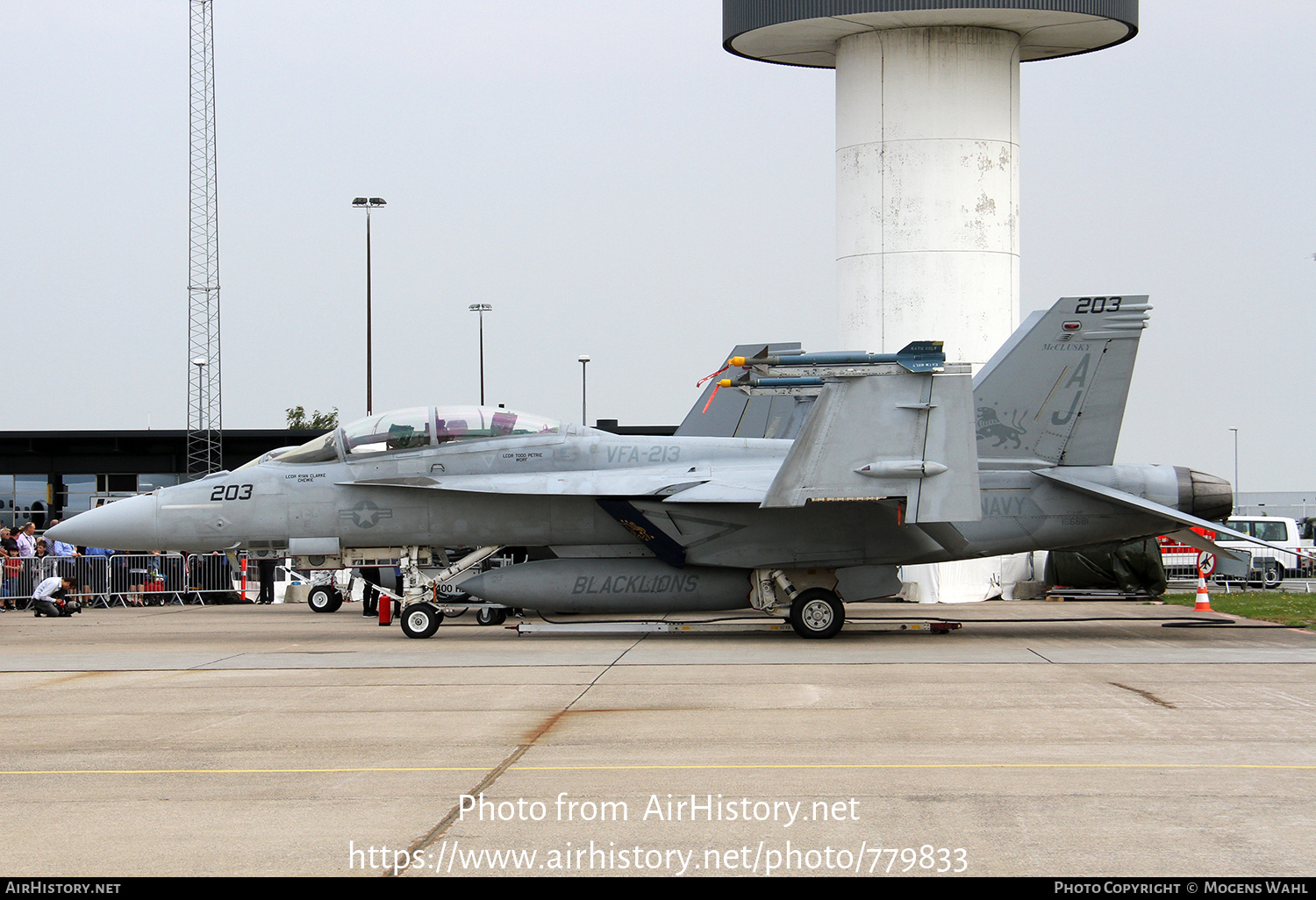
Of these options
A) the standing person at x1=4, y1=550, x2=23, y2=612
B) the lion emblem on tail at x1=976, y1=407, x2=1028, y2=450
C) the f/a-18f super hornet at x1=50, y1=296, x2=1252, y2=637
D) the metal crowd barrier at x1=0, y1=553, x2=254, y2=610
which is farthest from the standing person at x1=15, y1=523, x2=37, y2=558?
the lion emblem on tail at x1=976, y1=407, x2=1028, y2=450

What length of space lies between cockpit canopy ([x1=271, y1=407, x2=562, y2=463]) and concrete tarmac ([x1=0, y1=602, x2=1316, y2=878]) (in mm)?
3097

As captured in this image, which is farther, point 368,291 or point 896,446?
point 368,291

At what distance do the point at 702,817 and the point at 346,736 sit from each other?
3.62 meters

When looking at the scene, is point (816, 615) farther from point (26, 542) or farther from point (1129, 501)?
point (26, 542)

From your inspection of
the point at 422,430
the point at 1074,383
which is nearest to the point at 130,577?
the point at 422,430

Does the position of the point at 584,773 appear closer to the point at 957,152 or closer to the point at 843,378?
the point at 843,378

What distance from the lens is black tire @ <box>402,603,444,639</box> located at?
55.7ft

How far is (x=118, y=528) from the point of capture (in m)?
16.9

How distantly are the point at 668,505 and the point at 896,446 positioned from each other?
10.0ft

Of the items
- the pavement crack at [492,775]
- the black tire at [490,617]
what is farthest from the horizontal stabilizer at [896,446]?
the black tire at [490,617]

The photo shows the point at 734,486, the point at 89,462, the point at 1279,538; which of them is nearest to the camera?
the point at 734,486

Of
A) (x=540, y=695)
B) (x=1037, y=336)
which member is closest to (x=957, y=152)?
(x=1037, y=336)

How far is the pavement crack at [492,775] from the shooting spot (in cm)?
586

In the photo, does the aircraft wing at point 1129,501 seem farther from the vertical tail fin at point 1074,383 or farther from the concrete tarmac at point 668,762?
the concrete tarmac at point 668,762
